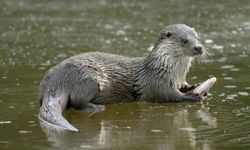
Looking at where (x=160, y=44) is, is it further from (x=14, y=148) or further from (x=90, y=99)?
(x=14, y=148)

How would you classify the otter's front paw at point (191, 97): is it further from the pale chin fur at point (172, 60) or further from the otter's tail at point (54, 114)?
the otter's tail at point (54, 114)

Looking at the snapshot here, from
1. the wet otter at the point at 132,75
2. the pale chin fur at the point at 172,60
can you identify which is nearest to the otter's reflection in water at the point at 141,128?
the wet otter at the point at 132,75

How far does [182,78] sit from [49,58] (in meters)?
2.43

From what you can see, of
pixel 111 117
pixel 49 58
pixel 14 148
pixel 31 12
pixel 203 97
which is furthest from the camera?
pixel 31 12

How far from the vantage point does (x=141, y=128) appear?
4.84 metres

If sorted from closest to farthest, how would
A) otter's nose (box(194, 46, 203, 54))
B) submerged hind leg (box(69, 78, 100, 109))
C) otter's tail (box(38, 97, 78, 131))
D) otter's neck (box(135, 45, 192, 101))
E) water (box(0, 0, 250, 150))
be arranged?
water (box(0, 0, 250, 150)) → otter's tail (box(38, 97, 78, 131)) → submerged hind leg (box(69, 78, 100, 109)) → otter's nose (box(194, 46, 203, 54)) → otter's neck (box(135, 45, 192, 101))

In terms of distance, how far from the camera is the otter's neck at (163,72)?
5.74 metres

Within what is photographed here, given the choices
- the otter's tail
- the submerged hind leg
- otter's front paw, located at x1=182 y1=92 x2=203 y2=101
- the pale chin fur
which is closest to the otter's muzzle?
the pale chin fur

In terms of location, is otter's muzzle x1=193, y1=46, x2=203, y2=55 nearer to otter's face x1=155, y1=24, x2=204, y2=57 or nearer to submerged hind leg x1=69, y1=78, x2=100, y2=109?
otter's face x1=155, y1=24, x2=204, y2=57

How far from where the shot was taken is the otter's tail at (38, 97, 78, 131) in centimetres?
479

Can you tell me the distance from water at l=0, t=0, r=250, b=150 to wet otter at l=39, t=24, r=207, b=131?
113 mm

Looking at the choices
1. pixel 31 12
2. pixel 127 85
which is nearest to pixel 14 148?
pixel 127 85

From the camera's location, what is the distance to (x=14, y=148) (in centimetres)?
438

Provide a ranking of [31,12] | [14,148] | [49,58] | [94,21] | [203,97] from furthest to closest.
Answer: [31,12]
[94,21]
[49,58]
[203,97]
[14,148]
